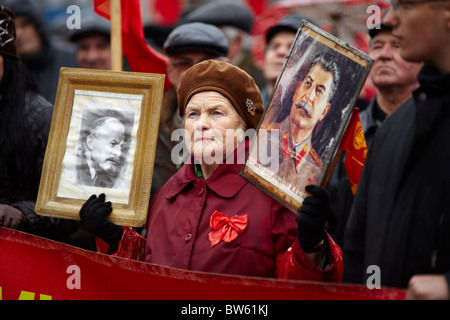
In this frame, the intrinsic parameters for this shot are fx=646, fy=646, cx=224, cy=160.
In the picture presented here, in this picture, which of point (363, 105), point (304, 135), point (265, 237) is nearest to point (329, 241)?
point (265, 237)

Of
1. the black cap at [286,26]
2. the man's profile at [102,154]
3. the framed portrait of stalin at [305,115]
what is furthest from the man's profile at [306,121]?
the black cap at [286,26]

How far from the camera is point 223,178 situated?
309 cm

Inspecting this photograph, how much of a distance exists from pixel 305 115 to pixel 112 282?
3.73 feet

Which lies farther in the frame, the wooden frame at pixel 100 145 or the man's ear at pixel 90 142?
the man's ear at pixel 90 142

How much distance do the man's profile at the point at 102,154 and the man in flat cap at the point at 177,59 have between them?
4.15ft

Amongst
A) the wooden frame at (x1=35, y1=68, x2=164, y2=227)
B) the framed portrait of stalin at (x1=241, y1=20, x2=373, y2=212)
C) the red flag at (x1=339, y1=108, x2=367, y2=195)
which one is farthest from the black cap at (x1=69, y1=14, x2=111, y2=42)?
the red flag at (x1=339, y1=108, x2=367, y2=195)

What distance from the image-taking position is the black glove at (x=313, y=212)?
2568 mm

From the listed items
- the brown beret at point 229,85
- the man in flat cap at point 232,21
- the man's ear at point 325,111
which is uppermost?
the man in flat cap at point 232,21

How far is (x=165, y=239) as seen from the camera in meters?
3.07

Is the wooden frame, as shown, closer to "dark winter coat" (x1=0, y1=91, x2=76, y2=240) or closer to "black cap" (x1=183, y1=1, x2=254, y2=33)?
"dark winter coat" (x1=0, y1=91, x2=76, y2=240)

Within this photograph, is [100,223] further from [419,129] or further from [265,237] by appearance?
[419,129]

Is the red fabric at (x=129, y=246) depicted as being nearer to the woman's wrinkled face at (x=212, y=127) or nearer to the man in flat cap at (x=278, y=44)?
the woman's wrinkled face at (x=212, y=127)

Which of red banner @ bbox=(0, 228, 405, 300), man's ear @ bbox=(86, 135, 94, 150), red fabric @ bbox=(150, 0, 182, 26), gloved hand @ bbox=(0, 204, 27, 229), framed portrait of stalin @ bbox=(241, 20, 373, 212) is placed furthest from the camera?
red fabric @ bbox=(150, 0, 182, 26)

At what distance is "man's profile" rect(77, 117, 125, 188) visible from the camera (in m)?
3.24
